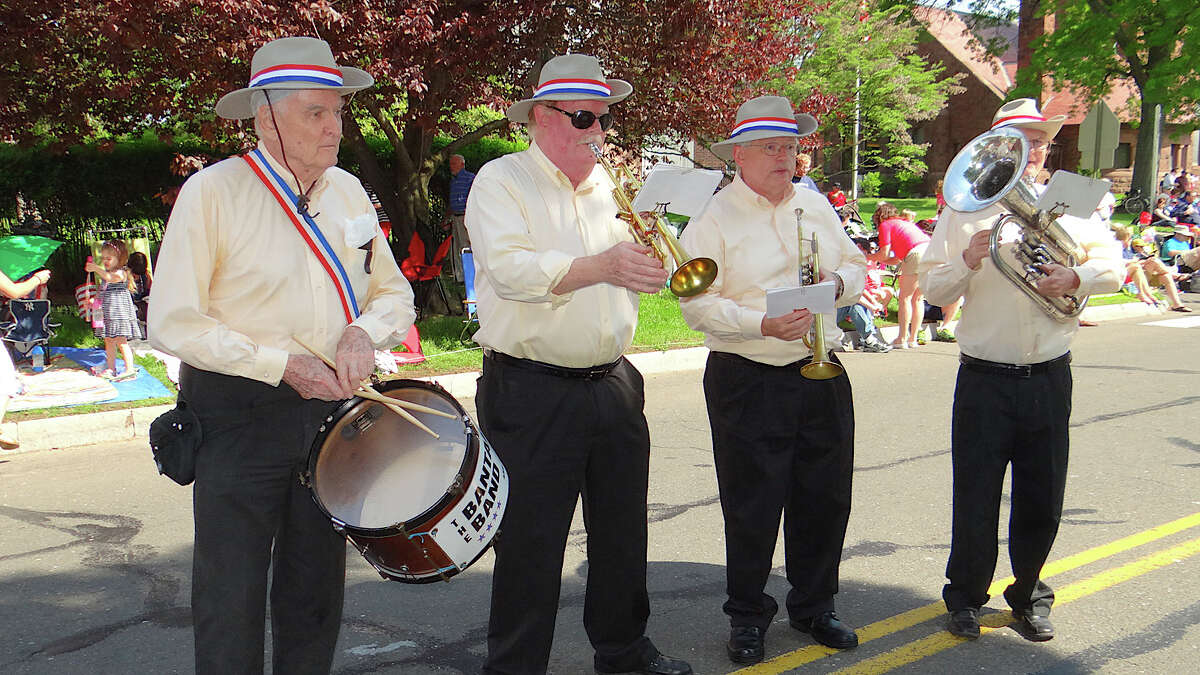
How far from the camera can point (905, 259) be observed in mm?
12875

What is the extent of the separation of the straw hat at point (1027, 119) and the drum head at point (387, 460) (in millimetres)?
2517

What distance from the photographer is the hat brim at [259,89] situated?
2964 mm

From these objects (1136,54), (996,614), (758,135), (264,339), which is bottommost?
(996,614)

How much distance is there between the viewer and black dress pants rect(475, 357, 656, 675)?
3.61m

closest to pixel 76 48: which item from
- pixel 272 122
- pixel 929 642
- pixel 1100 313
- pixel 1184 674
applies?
pixel 272 122

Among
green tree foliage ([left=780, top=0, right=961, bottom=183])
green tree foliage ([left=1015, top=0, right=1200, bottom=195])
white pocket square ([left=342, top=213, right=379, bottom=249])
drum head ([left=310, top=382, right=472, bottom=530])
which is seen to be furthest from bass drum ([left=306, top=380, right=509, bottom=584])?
green tree foliage ([left=1015, top=0, right=1200, bottom=195])

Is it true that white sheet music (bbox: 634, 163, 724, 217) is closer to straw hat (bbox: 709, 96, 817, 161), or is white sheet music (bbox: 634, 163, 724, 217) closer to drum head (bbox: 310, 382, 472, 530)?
straw hat (bbox: 709, 96, 817, 161)

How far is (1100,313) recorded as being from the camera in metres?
15.8

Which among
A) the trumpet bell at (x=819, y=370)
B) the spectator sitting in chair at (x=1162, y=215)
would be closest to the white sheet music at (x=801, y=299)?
the trumpet bell at (x=819, y=370)

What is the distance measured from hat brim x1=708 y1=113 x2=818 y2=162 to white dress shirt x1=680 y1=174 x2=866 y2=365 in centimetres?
14

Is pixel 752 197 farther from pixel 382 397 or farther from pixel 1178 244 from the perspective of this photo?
pixel 1178 244

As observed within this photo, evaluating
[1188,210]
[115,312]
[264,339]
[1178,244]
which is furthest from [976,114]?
[264,339]

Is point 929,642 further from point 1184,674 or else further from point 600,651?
point 600,651

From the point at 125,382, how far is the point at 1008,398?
7.79m
